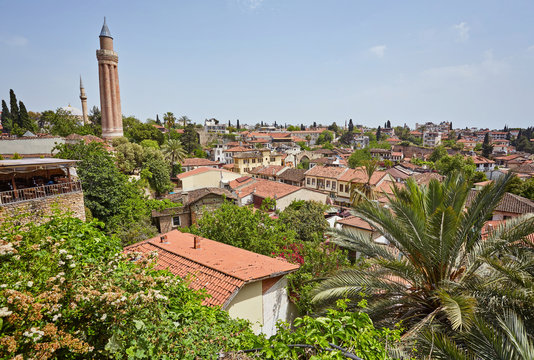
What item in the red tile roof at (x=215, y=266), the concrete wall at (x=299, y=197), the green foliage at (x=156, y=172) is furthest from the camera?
the green foliage at (x=156, y=172)

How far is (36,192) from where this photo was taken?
12.5m

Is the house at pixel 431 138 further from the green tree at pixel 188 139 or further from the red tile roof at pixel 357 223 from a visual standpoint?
the red tile roof at pixel 357 223

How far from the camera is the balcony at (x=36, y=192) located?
38.9 feet

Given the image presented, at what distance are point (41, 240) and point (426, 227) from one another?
742 cm

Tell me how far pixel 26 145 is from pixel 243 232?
31534mm

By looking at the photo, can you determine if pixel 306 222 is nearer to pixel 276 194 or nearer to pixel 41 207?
pixel 276 194

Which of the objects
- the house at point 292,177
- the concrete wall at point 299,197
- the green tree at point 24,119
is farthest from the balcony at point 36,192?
the green tree at point 24,119

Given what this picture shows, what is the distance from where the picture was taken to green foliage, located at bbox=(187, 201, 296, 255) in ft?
49.2

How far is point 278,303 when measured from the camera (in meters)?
10.5

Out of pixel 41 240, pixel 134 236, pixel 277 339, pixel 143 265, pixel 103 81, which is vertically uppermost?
pixel 103 81

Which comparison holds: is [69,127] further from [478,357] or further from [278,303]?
[478,357]

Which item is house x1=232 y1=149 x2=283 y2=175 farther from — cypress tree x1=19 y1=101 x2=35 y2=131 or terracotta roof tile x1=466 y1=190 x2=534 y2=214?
terracotta roof tile x1=466 y1=190 x2=534 y2=214

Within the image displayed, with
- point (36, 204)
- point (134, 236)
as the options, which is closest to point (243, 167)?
point (134, 236)

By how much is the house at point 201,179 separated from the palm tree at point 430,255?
1404 inches
